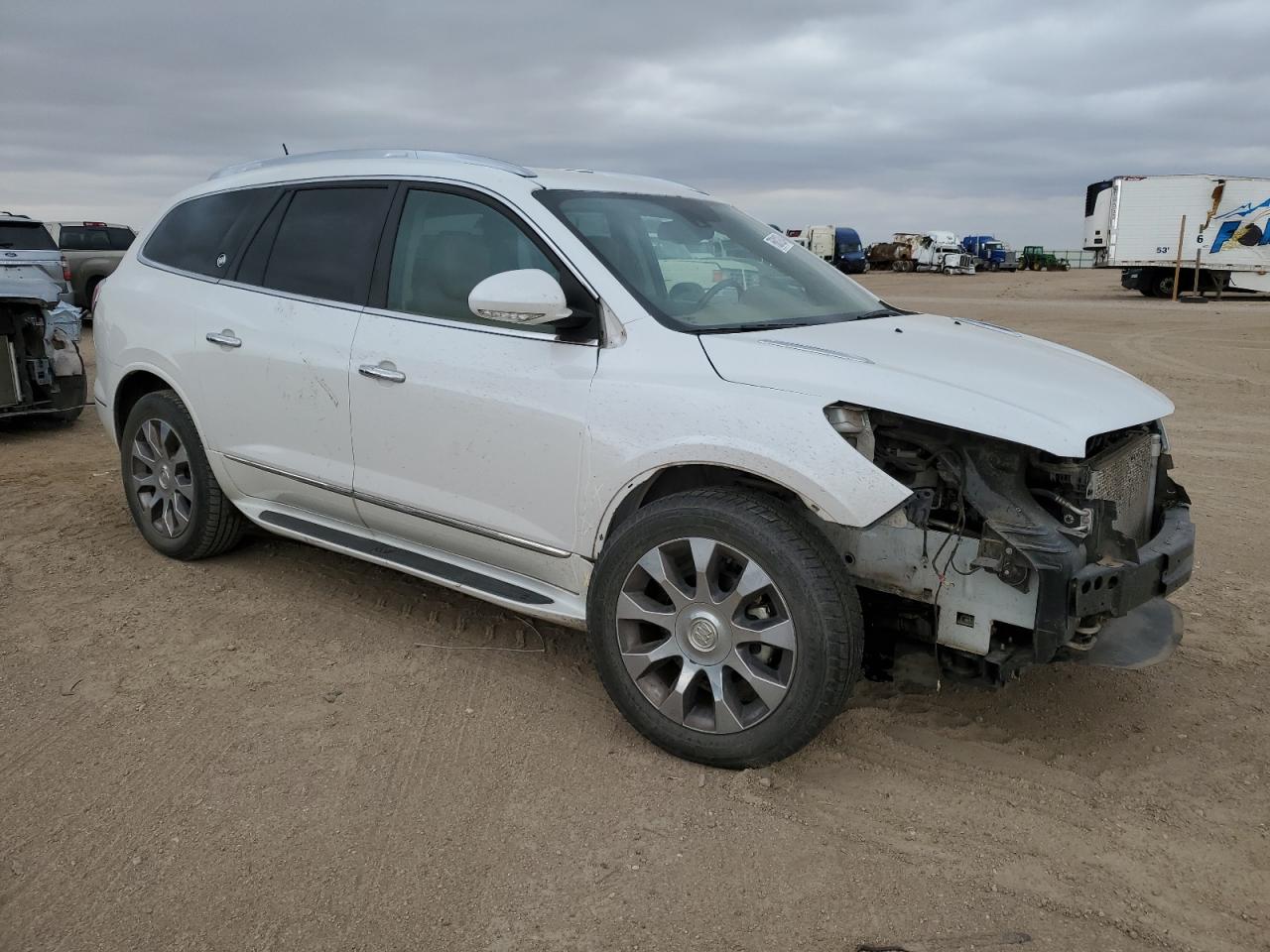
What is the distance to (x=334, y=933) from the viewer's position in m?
2.62

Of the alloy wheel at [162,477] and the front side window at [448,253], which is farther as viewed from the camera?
the alloy wheel at [162,477]

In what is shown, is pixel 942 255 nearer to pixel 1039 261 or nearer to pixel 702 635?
pixel 1039 261

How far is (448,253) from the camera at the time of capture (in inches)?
157

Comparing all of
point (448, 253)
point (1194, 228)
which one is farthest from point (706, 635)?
point (1194, 228)

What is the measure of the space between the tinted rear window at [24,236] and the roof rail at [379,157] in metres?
9.20

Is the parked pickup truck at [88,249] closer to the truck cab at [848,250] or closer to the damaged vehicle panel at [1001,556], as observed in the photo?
the damaged vehicle panel at [1001,556]

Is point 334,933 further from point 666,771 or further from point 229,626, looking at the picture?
point 229,626

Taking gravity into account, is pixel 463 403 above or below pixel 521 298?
below

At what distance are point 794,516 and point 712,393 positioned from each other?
17.7 inches

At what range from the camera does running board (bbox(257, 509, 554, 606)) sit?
12.4 ft

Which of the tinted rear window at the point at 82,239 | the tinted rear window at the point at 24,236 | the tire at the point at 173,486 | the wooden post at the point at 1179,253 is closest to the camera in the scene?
the tire at the point at 173,486

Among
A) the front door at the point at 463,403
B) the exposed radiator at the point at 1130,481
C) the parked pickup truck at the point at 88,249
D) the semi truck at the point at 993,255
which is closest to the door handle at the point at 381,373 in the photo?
the front door at the point at 463,403

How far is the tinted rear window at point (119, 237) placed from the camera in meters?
18.8

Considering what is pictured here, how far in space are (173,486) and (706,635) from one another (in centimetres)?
313
